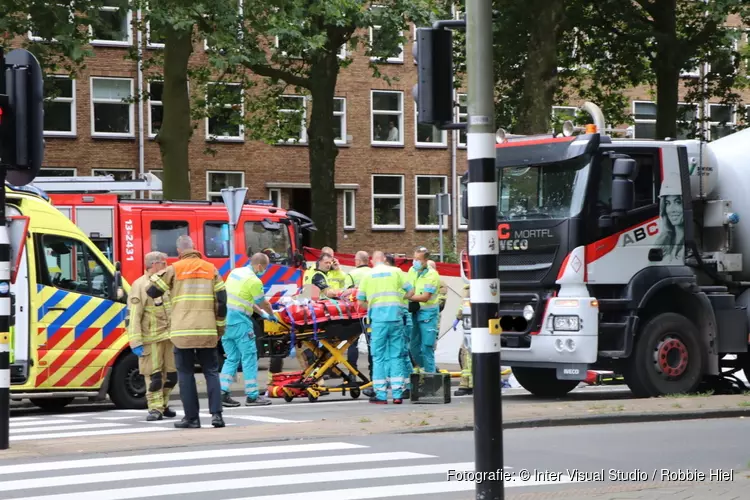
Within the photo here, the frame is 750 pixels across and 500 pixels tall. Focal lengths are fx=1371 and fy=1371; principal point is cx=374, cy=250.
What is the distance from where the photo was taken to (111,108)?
45.9m

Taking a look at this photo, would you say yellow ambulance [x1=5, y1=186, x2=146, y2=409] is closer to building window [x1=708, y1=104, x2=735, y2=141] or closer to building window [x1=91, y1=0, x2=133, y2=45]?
building window [x1=91, y1=0, x2=133, y2=45]

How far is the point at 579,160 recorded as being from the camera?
16109 millimetres

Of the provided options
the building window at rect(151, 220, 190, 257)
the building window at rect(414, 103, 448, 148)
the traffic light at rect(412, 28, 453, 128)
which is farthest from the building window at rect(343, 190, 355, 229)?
the traffic light at rect(412, 28, 453, 128)

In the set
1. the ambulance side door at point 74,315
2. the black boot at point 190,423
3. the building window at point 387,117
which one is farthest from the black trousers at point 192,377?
the building window at point 387,117

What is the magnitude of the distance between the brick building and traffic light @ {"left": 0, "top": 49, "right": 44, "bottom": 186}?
32.9 m

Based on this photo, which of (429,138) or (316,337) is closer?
(316,337)

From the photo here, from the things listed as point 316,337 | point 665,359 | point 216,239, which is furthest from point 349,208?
point 665,359

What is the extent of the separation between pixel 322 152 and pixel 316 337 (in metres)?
15.8

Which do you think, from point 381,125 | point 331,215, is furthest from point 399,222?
point 331,215

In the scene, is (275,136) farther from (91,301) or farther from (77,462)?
(77,462)

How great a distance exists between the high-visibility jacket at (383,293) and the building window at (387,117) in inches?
1336

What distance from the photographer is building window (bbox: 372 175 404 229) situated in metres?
50.8

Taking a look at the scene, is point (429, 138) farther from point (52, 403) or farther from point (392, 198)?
point (52, 403)

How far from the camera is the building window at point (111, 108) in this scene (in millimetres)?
45531
